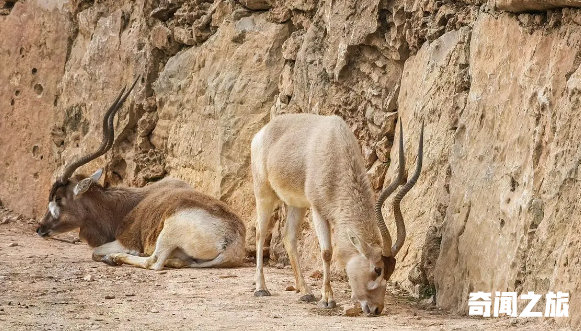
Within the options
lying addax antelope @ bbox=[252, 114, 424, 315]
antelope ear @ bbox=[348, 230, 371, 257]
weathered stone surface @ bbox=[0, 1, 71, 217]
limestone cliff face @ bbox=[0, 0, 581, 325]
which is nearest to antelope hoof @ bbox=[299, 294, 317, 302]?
lying addax antelope @ bbox=[252, 114, 424, 315]

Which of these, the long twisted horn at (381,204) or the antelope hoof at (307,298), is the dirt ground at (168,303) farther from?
the long twisted horn at (381,204)

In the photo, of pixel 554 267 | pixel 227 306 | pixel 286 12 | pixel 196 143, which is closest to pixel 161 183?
pixel 196 143

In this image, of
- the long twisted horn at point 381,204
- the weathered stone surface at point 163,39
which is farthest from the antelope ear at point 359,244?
the weathered stone surface at point 163,39

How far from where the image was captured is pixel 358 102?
41.3ft

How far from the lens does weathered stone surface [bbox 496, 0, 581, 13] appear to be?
860 centimetres

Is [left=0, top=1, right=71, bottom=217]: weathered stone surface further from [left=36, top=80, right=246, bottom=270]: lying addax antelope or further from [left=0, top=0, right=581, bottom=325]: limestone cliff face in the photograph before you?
[left=36, top=80, right=246, bottom=270]: lying addax antelope

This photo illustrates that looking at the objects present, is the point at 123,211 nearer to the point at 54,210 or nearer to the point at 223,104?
the point at 54,210

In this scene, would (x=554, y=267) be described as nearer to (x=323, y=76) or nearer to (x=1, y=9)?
(x=323, y=76)

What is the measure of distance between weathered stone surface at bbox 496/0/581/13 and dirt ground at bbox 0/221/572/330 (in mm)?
2470

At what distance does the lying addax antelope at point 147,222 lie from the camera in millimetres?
12805

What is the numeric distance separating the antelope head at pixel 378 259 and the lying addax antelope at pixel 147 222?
Answer: 11.1 feet

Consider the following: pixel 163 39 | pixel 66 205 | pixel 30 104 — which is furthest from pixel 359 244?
pixel 30 104

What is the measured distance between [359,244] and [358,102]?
10.4 feet

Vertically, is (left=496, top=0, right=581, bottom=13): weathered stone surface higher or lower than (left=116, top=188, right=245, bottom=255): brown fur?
higher
